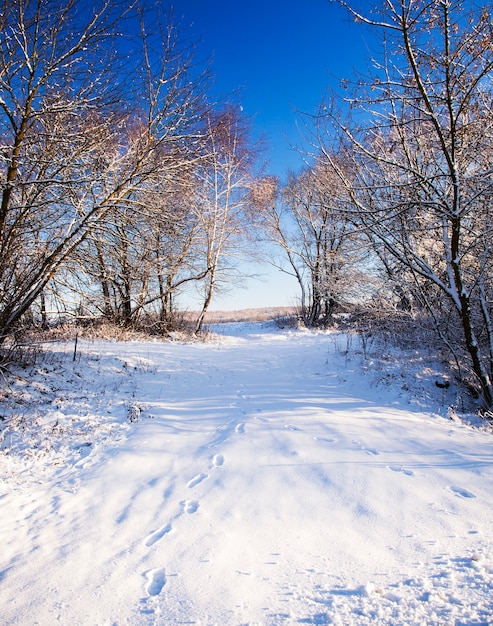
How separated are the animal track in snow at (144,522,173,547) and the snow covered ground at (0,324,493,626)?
1 centimetres

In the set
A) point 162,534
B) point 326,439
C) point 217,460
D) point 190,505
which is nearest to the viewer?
point 162,534

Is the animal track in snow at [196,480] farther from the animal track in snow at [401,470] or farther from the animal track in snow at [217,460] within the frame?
the animal track in snow at [401,470]

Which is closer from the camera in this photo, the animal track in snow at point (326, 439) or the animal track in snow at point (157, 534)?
the animal track in snow at point (157, 534)

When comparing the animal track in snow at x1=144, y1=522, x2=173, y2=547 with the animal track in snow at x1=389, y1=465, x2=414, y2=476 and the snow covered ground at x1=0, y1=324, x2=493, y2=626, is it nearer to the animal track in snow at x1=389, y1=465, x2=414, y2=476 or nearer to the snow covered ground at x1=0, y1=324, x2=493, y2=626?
the snow covered ground at x1=0, y1=324, x2=493, y2=626

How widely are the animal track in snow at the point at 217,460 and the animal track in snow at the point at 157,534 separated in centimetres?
93

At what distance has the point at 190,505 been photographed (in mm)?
2814

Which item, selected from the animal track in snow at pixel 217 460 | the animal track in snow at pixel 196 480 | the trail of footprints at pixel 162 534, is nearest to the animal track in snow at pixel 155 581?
the trail of footprints at pixel 162 534

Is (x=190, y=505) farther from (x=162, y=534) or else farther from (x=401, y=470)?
(x=401, y=470)

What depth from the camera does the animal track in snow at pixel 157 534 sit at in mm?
2381

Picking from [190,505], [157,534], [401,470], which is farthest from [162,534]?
[401,470]

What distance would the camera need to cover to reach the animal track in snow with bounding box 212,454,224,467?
3454mm

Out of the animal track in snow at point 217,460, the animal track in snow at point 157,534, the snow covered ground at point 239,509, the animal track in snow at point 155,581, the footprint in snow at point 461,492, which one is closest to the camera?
the snow covered ground at point 239,509

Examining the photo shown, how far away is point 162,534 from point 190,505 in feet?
1.26

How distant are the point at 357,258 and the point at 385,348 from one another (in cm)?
242
